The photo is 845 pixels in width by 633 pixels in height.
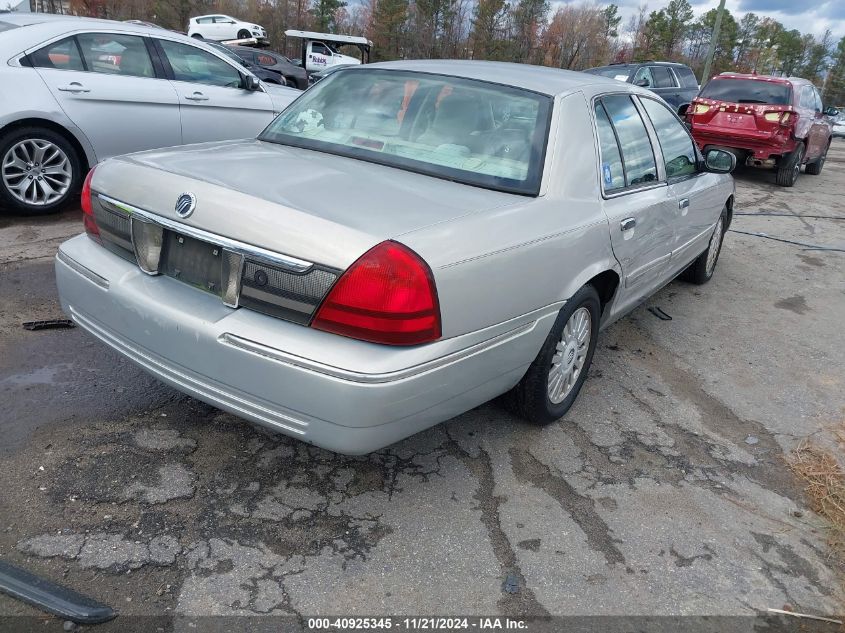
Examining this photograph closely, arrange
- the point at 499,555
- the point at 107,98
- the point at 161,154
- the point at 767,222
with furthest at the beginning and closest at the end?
the point at 767,222
the point at 107,98
the point at 161,154
the point at 499,555

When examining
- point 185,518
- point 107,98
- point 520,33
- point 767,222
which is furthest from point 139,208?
point 520,33

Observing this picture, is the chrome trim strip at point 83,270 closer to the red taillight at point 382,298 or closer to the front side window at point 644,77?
the red taillight at point 382,298

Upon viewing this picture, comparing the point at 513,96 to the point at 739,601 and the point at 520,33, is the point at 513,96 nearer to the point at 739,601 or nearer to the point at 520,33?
the point at 739,601

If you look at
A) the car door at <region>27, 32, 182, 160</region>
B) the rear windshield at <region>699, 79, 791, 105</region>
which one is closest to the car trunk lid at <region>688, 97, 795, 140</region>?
the rear windshield at <region>699, 79, 791, 105</region>

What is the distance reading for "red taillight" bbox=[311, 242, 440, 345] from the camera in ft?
7.15

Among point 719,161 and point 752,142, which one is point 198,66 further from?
point 752,142

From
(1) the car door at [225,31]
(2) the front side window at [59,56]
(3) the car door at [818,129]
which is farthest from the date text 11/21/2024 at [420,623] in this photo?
(1) the car door at [225,31]

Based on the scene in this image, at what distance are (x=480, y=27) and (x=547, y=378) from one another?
208 ft

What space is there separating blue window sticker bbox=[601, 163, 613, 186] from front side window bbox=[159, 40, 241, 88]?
15.2 feet

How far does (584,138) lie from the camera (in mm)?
3188

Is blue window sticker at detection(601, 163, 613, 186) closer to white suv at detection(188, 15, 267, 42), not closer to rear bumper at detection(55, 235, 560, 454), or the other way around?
rear bumper at detection(55, 235, 560, 454)

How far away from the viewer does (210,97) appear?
259 inches

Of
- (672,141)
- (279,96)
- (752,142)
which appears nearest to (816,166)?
(752,142)

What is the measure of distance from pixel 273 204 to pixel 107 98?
14.5 feet
